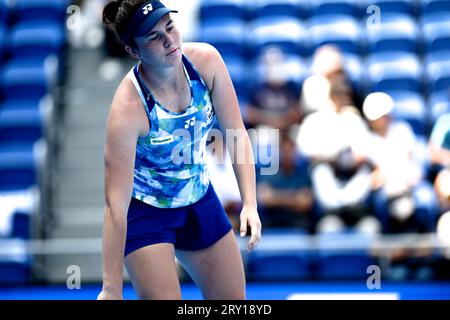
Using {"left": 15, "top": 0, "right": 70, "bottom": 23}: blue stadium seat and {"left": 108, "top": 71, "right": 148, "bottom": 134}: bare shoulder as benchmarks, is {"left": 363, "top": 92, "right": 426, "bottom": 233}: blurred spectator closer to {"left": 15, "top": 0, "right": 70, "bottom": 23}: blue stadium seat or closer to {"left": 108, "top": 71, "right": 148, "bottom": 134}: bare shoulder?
{"left": 108, "top": 71, "right": 148, "bottom": 134}: bare shoulder

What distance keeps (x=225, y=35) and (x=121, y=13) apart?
14.6 feet

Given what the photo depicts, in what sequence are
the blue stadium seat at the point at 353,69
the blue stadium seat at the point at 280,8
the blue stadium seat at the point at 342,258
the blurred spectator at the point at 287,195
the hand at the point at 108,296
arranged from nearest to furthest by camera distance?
the hand at the point at 108,296 < the blue stadium seat at the point at 342,258 < the blurred spectator at the point at 287,195 < the blue stadium seat at the point at 353,69 < the blue stadium seat at the point at 280,8

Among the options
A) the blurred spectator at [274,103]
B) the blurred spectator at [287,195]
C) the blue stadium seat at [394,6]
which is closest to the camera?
the blurred spectator at [287,195]

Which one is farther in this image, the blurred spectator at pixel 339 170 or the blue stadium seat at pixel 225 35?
the blue stadium seat at pixel 225 35

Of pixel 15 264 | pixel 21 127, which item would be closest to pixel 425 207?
pixel 15 264

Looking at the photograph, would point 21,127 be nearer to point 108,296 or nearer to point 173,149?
point 173,149

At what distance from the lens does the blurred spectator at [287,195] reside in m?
6.04

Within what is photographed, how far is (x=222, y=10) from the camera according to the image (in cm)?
803

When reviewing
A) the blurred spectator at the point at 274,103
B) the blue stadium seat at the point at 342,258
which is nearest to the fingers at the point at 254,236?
the blue stadium seat at the point at 342,258

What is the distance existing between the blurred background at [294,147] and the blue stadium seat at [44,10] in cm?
15

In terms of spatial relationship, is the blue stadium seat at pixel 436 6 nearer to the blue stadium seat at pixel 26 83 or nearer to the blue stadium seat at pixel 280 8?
the blue stadium seat at pixel 280 8

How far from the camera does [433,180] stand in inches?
250

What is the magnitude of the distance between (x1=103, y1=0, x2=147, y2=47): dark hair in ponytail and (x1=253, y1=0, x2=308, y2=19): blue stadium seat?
481cm

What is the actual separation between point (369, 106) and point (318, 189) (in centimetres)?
92
